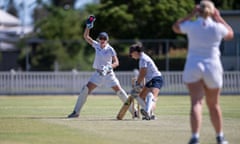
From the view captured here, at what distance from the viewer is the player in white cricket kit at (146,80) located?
16.7 meters

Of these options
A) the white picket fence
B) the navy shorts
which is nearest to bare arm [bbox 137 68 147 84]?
the navy shorts

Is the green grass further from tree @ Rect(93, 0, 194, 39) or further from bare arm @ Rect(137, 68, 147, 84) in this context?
tree @ Rect(93, 0, 194, 39)

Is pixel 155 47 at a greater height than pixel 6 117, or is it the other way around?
pixel 6 117

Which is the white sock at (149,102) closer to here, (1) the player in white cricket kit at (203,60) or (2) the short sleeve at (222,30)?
(1) the player in white cricket kit at (203,60)

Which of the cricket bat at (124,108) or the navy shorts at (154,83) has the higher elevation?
the navy shorts at (154,83)

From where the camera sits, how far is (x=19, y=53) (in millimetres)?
60312

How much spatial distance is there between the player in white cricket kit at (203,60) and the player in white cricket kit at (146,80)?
4926 mm

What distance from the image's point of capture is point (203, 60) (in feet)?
37.7

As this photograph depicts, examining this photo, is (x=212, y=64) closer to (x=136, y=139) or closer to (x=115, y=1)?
(x=136, y=139)

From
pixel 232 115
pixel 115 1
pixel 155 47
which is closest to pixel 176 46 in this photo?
pixel 155 47

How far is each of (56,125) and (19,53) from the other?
45.4m

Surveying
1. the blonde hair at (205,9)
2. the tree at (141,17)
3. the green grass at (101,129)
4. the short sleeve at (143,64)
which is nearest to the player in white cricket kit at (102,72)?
the green grass at (101,129)

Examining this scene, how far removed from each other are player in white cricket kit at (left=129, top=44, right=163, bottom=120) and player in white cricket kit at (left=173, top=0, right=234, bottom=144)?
4.93 m

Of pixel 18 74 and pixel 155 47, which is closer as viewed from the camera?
pixel 18 74
